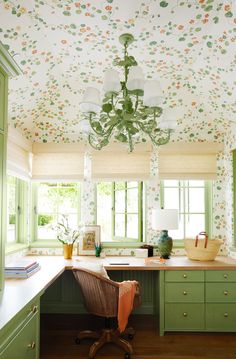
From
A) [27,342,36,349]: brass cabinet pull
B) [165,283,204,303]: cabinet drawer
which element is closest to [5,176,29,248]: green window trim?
[165,283,204,303]: cabinet drawer

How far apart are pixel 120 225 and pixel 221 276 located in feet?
4.77

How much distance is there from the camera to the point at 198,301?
3863 mm

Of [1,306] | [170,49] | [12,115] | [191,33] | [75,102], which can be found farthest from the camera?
[75,102]

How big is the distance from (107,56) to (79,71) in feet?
1.50

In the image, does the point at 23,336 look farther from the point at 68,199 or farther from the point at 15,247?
the point at 68,199

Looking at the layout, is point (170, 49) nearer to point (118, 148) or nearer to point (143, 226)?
point (118, 148)

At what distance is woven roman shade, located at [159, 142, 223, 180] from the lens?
4.56 meters

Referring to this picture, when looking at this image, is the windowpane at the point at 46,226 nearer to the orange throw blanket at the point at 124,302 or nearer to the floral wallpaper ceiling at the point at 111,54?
the floral wallpaper ceiling at the point at 111,54

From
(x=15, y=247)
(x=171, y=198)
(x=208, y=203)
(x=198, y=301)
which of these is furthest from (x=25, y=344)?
(x=208, y=203)

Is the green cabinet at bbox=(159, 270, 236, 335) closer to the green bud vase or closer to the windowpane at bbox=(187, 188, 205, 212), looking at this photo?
the green bud vase

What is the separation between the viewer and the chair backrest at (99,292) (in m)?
3.24

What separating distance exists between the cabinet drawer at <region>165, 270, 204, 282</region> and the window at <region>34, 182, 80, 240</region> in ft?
4.84

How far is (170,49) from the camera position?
10.8 ft

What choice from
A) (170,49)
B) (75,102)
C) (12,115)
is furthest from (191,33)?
(12,115)
